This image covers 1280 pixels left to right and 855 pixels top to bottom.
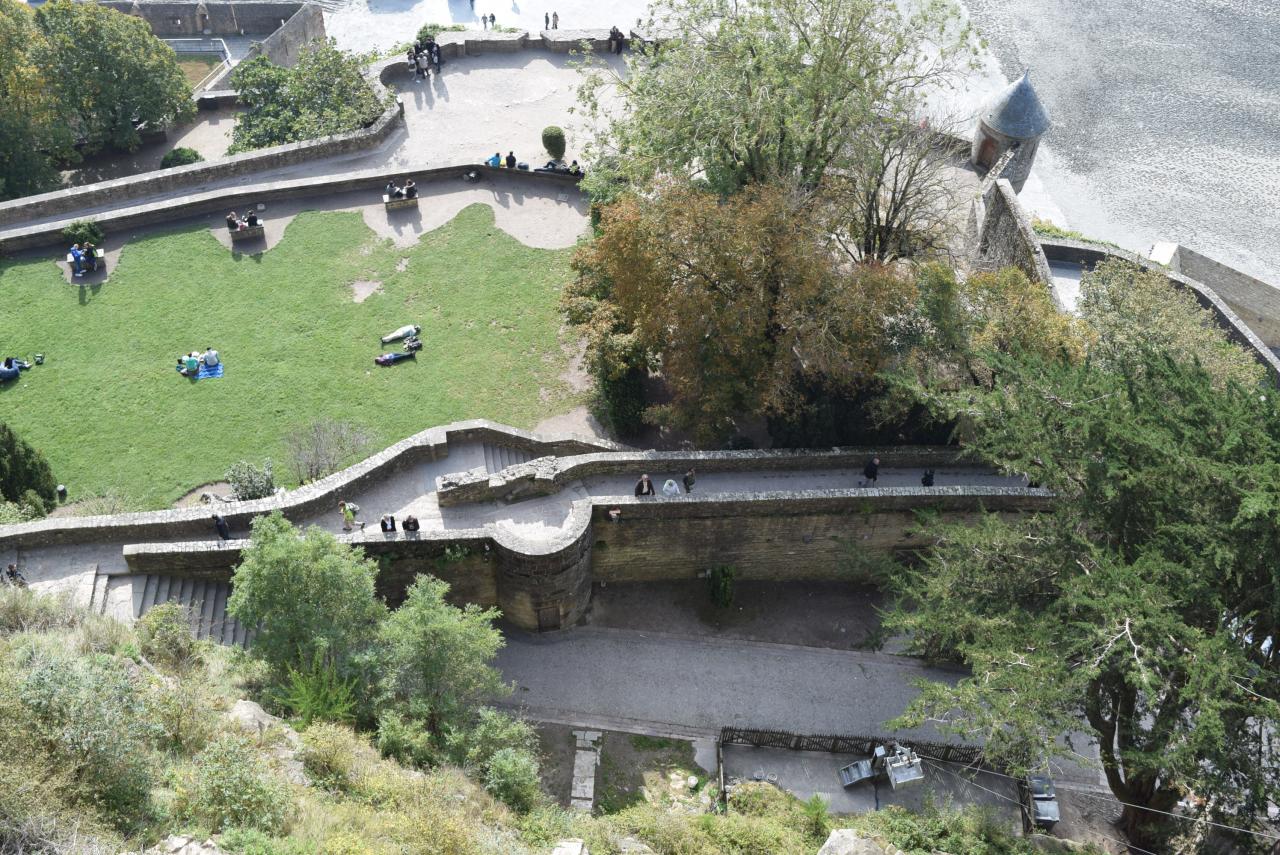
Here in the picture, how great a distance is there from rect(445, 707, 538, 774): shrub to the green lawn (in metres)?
9.35

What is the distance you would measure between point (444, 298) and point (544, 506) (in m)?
8.72

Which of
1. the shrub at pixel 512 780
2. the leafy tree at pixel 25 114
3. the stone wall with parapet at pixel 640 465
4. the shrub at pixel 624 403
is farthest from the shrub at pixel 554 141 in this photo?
the shrub at pixel 512 780

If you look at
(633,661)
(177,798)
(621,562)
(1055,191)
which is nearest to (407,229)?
(621,562)

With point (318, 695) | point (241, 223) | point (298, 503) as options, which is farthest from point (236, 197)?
point (318, 695)

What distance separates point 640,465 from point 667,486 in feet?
3.50

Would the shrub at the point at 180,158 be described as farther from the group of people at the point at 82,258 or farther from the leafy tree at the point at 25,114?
the group of people at the point at 82,258

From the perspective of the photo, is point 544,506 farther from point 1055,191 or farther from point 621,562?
point 1055,191

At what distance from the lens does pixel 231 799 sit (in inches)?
470

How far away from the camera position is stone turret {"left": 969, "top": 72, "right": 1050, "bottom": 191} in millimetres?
32875

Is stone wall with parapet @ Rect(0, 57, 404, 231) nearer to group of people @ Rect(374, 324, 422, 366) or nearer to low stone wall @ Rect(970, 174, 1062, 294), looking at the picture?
group of people @ Rect(374, 324, 422, 366)

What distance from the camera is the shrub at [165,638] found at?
16500 millimetres

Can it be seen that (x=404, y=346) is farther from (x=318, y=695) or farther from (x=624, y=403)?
(x=318, y=695)

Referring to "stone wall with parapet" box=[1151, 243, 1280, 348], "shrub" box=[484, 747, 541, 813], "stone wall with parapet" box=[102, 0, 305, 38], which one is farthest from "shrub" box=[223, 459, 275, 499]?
"stone wall with parapet" box=[102, 0, 305, 38]

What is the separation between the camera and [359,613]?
55.5 feet
